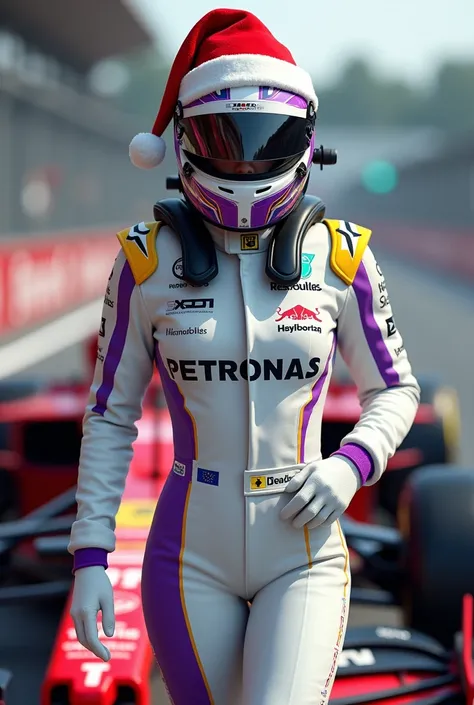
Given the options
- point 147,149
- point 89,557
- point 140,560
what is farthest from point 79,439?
point 89,557

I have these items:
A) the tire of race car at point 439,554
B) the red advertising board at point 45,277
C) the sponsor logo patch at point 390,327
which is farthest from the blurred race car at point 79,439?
the red advertising board at point 45,277

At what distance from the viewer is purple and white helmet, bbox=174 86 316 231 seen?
2418mm

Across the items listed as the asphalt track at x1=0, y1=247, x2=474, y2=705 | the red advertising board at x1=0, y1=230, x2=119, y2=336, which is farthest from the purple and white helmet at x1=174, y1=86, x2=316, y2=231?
the red advertising board at x1=0, y1=230, x2=119, y2=336

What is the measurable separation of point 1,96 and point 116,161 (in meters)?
26.4

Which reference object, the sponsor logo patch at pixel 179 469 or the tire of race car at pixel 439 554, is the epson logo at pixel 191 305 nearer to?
the sponsor logo patch at pixel 179 469

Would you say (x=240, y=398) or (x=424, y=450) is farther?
(x=424, y=450)

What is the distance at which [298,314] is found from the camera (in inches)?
95.3

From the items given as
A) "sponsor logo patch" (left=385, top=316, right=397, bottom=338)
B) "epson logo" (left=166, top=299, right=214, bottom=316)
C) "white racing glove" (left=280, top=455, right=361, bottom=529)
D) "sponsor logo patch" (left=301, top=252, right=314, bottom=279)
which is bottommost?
"white racing glove" (left=280, top=455, right=361, bottom=529)

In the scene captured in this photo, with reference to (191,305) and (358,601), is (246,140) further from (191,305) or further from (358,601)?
(358,601)

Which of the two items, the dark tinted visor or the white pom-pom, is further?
the white pom-pom

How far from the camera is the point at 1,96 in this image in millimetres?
22234

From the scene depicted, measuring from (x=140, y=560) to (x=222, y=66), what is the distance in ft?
6.00

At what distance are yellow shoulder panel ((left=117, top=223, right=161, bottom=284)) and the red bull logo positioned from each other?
0.29m

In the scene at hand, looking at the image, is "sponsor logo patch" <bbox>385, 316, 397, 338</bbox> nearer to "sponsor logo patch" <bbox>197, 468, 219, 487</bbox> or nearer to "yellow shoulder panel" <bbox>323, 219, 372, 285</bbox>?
"yellow shoulder panel" <bbox>323, 219, 372, 285</bbox>
